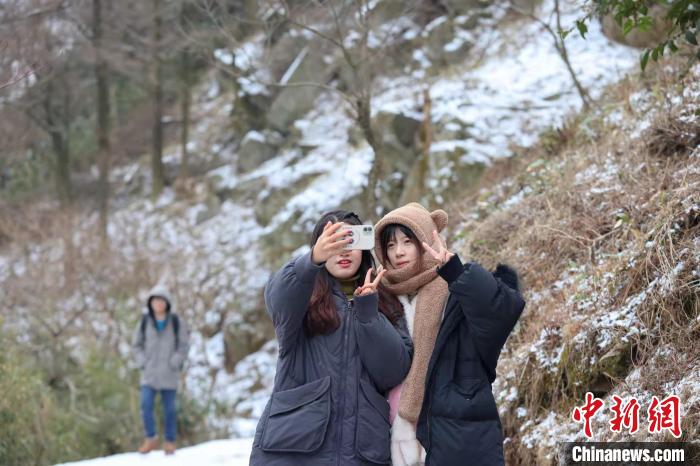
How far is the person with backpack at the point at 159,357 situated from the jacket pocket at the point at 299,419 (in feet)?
16.4

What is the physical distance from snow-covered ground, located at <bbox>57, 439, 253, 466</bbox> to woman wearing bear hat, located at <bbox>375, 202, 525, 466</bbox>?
13.3 ft

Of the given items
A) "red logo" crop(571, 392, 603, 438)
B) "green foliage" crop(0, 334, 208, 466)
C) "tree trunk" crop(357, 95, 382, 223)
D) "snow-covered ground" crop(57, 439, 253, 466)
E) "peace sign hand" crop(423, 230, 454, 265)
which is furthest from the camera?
"tree trunk" crop(357, 95, 382, 223)

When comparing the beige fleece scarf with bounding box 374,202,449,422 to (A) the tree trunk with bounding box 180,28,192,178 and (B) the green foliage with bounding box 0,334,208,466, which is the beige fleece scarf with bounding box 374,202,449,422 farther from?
(A) the tree trunk with bounding box 180,28,192,178

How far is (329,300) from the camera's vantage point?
9.69 ft

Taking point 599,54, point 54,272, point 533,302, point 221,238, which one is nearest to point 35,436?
point 54,272

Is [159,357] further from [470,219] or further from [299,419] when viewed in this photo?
[299,419]

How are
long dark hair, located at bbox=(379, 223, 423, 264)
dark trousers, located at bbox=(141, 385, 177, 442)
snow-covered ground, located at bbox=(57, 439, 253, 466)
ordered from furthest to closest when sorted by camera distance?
dark trousers, located at bbox=(141, 385, 177, 442) → snow-covered ground, located at bbox=(57, 439, 253, 466) → long dark hair, located at bbox=(379, 223, 423, 264)

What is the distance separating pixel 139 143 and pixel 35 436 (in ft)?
61.4

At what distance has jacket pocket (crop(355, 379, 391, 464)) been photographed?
9.16ft

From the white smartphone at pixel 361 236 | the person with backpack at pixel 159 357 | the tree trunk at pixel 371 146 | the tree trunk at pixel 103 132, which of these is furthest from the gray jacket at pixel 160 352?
the tree trunk at pixel 103 132

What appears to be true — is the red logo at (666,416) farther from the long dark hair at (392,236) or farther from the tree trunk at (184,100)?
the tree trunk at (184,100)

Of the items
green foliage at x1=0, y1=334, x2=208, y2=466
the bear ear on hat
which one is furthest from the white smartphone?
green foliage at x1=0, y1=334, x2=208, y2=466

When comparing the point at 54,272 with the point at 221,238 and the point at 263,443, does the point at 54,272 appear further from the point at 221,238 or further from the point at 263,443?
the point at 263,443

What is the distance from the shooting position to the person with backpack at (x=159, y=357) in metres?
7.52
